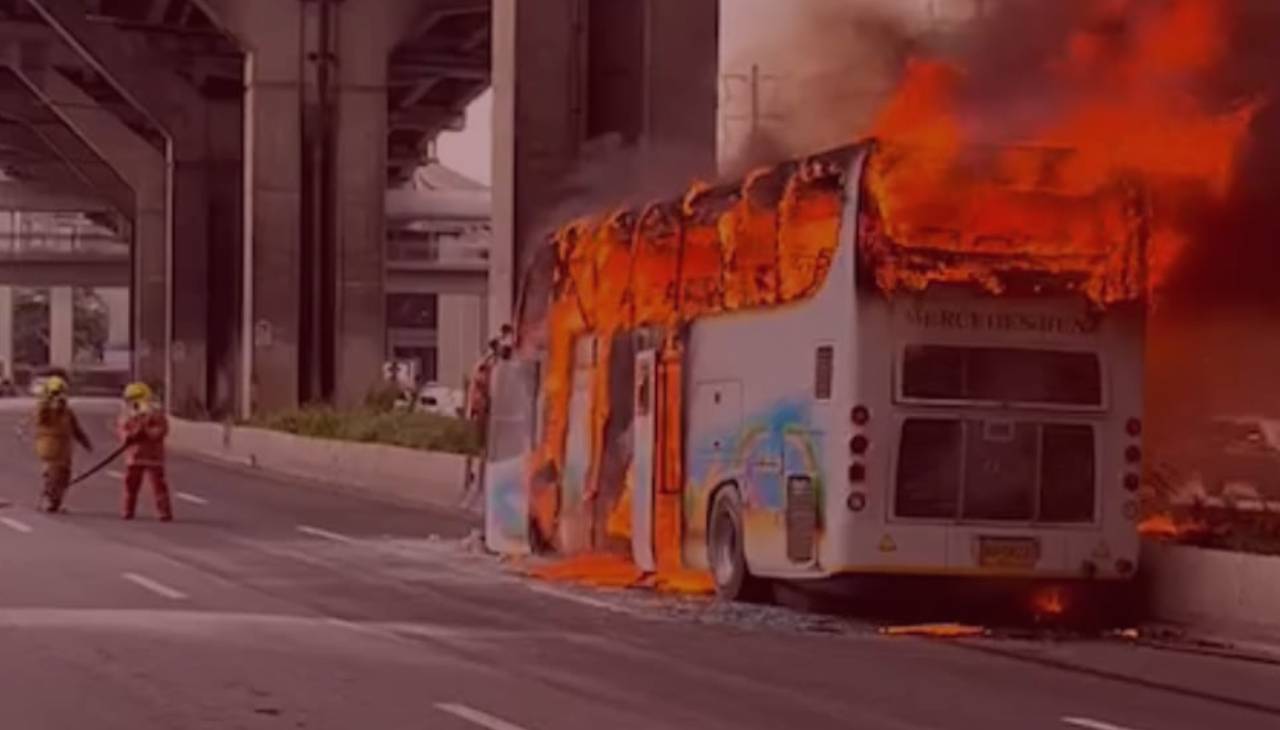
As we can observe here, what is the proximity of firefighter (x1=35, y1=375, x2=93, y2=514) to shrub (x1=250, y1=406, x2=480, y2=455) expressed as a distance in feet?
21.2

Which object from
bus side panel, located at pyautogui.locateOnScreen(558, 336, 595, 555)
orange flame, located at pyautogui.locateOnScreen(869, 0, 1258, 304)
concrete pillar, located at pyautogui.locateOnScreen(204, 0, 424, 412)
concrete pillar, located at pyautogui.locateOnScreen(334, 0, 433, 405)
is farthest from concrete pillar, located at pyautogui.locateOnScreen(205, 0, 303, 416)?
orange flame, located at pyautogui.locateOnScreen(869, 0, 1258, 304)

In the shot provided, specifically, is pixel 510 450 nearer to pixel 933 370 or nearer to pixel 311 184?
pixel 933 370

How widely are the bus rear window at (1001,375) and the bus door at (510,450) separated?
6275 millimetres

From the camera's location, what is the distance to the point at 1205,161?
2055 cm

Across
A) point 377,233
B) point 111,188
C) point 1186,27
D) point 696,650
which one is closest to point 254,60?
point 377,233

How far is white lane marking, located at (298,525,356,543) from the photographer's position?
88.8ft

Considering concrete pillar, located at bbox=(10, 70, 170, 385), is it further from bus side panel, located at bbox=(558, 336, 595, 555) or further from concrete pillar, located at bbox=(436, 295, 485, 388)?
bus side panel, located at bbox=(558, 336, 595, 555)

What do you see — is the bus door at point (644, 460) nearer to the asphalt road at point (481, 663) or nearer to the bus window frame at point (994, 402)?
the asphalt road at point (481, 663)

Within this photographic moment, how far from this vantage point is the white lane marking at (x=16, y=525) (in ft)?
86.6

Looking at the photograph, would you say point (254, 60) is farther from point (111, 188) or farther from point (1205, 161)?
point (111, 188)

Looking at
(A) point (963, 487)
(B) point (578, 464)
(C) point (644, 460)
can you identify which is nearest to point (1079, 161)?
(A) point (963, 487)

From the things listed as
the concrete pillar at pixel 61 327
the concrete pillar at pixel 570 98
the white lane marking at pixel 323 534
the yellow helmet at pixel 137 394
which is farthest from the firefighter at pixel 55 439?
the concrete pillar at pixel 61 327

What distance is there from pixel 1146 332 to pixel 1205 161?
1.91 meters

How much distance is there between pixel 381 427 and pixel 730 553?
859 inches
